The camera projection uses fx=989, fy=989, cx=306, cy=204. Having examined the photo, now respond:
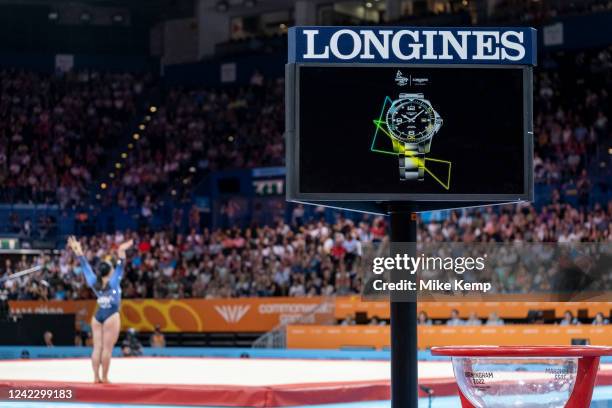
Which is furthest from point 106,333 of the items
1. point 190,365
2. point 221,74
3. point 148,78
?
point 148,78

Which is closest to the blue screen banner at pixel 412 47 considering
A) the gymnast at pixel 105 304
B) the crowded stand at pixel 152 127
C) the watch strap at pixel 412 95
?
the watch strap at pixel 412 95

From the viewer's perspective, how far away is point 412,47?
5.20 m

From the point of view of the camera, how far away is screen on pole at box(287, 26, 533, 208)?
507 centimetres

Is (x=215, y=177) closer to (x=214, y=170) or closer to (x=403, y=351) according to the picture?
(x=214, y=170)

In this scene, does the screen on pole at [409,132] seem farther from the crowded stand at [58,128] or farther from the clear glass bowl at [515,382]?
the crowded stand at [58,128]

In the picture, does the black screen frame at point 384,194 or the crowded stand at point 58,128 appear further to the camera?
the crowded stand at point 58,128

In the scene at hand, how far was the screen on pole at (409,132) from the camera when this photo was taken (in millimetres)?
5074

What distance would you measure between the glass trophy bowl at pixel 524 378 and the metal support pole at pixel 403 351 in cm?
61

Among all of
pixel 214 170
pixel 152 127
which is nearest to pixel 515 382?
pixel 214 170

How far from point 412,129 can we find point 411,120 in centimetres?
5

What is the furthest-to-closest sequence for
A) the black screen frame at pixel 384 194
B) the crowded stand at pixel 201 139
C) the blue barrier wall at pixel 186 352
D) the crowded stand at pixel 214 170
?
the crowded stand at pixel 201 139, the crowded stand at pixel 214 170, the blue barrier wall at pixel 186 352, the black screen frame at pixel 384 194

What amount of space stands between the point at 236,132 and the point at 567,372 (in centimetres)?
2920

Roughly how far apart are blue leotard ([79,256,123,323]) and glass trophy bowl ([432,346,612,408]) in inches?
306

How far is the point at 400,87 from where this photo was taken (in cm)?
518
